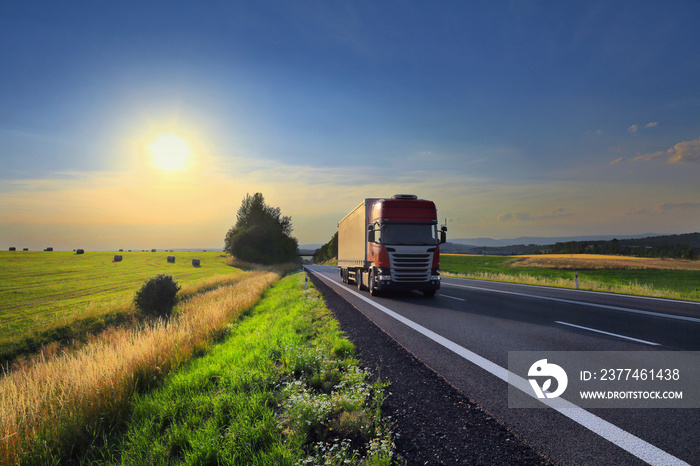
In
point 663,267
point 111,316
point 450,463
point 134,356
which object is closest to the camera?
point 450,463

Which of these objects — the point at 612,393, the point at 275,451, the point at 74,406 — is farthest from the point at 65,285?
the point at 612,393

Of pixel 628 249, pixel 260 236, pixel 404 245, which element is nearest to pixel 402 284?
pixel 404 245

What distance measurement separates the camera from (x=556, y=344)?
6.20 metres

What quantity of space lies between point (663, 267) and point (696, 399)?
173ft

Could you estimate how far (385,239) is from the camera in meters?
13.7

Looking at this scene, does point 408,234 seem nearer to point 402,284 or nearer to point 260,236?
point 402,284

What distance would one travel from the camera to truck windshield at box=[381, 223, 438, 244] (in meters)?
13.7

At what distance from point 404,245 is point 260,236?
1755 inches

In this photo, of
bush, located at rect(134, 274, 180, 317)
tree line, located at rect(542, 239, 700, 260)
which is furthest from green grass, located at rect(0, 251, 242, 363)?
tree line, located at rect(542, 239, 700, 260)

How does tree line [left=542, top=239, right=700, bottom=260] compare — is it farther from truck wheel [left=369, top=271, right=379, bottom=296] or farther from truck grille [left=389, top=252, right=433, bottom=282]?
truck wheel [left=369, top=271, right=379, bottom=296]

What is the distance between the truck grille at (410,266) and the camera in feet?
44.0

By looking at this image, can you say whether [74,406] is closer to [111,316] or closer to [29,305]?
[111,316]

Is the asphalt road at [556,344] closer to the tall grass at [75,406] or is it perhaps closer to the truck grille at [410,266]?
the truck grille at [410,266]

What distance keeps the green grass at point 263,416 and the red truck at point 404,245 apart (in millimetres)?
7570
